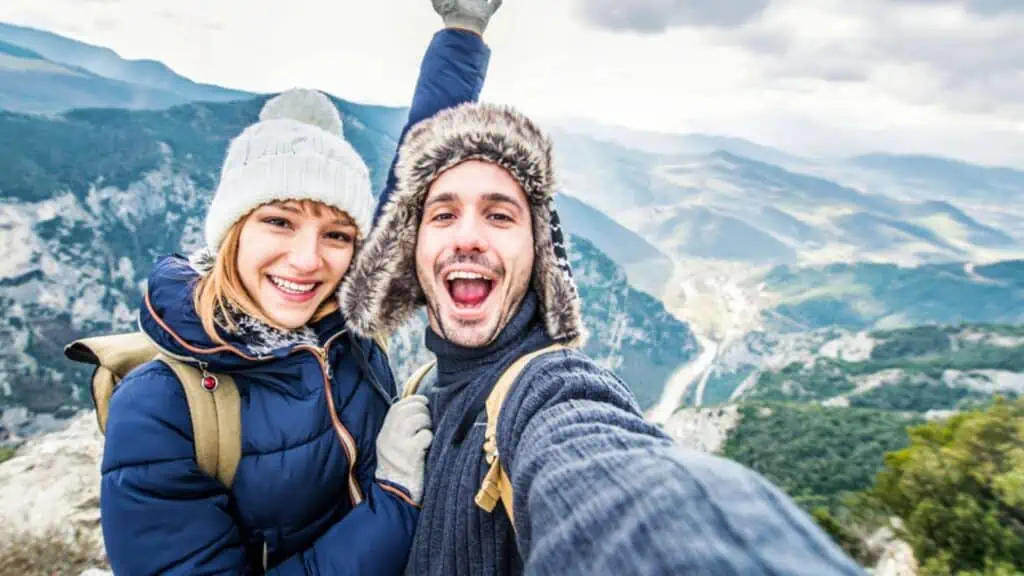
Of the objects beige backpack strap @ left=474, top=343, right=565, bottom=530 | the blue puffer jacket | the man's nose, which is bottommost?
the blue puffer jacket

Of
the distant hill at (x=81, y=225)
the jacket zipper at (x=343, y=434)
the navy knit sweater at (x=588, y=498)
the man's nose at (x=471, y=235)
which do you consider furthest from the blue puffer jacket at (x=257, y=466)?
the distant hill at (x=81, y=225)

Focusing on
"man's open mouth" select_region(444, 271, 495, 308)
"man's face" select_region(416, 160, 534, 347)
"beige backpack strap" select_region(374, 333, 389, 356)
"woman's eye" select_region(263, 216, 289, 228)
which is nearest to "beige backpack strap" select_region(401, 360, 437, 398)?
"beige backpack strap" select_region(374, 333, 389, 356)

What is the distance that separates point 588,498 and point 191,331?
2163 mm

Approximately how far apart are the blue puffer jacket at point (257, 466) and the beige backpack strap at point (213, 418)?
40 millimetres

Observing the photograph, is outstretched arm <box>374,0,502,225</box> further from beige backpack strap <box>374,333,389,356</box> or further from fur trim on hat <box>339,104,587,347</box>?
beige backpack strap <box>374,333,389,356</box>

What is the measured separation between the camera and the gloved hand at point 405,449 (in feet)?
9.43

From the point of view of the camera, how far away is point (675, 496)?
1.25 metres

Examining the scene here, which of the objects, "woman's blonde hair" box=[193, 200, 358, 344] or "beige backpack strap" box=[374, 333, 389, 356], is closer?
"woman's blonde hair" box=[193, 200, 358, 344]

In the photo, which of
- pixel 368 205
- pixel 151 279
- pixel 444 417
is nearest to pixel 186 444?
pixel 151 279

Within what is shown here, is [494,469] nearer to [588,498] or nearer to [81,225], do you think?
[588,498]

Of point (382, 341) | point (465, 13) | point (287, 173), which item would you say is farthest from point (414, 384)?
point (465, 13)

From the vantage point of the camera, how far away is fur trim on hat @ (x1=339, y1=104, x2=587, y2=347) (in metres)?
3.16

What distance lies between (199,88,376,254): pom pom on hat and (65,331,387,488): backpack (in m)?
0.82

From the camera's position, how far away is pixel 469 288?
10.4 ft
